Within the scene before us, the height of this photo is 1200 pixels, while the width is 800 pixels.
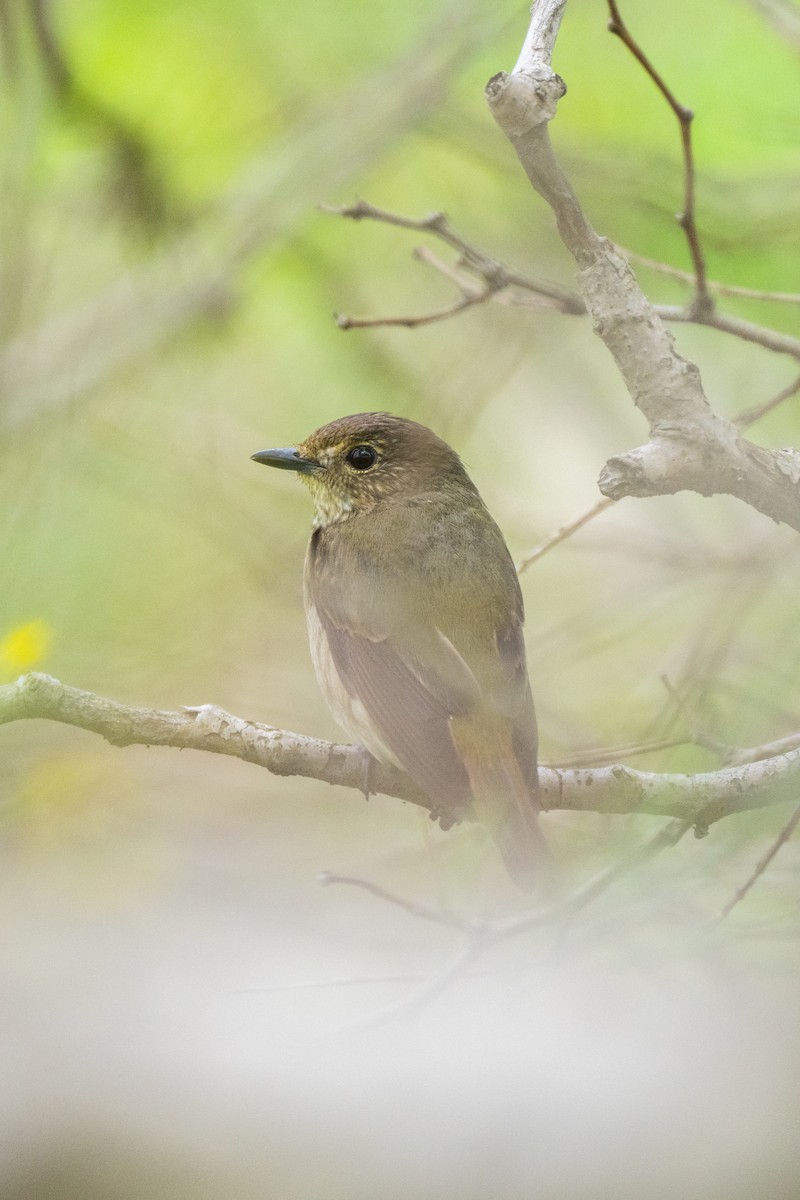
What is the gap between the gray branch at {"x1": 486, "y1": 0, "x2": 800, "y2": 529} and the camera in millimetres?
1982

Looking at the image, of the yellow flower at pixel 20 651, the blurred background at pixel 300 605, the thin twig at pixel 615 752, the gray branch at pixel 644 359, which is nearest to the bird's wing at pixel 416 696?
the thin twig at pixel 615 752

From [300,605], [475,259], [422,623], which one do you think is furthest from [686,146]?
[300,605]

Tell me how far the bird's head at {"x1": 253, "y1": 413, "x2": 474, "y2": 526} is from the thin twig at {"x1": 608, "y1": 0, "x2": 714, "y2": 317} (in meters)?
0.98

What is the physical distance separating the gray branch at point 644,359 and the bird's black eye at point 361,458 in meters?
1.21

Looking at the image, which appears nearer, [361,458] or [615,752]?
[615,752]

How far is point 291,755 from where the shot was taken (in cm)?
246

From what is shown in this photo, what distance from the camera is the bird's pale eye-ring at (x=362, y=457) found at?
3342mm

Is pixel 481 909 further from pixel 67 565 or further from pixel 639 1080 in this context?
pixel 67 565

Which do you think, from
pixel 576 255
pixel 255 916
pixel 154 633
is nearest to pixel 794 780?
pixel 576 255

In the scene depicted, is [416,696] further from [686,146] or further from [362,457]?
[686,146]

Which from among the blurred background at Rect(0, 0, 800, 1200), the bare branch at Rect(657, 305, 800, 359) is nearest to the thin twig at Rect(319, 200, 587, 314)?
the bare branch at Rect(657, 305, 800, 359)

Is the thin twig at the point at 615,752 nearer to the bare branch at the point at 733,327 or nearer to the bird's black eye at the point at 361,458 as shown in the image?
the bare branch at the point at 733,327

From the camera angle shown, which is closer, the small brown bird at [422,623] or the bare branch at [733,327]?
the bare branch at [733,327]

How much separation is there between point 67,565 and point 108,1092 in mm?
2371
